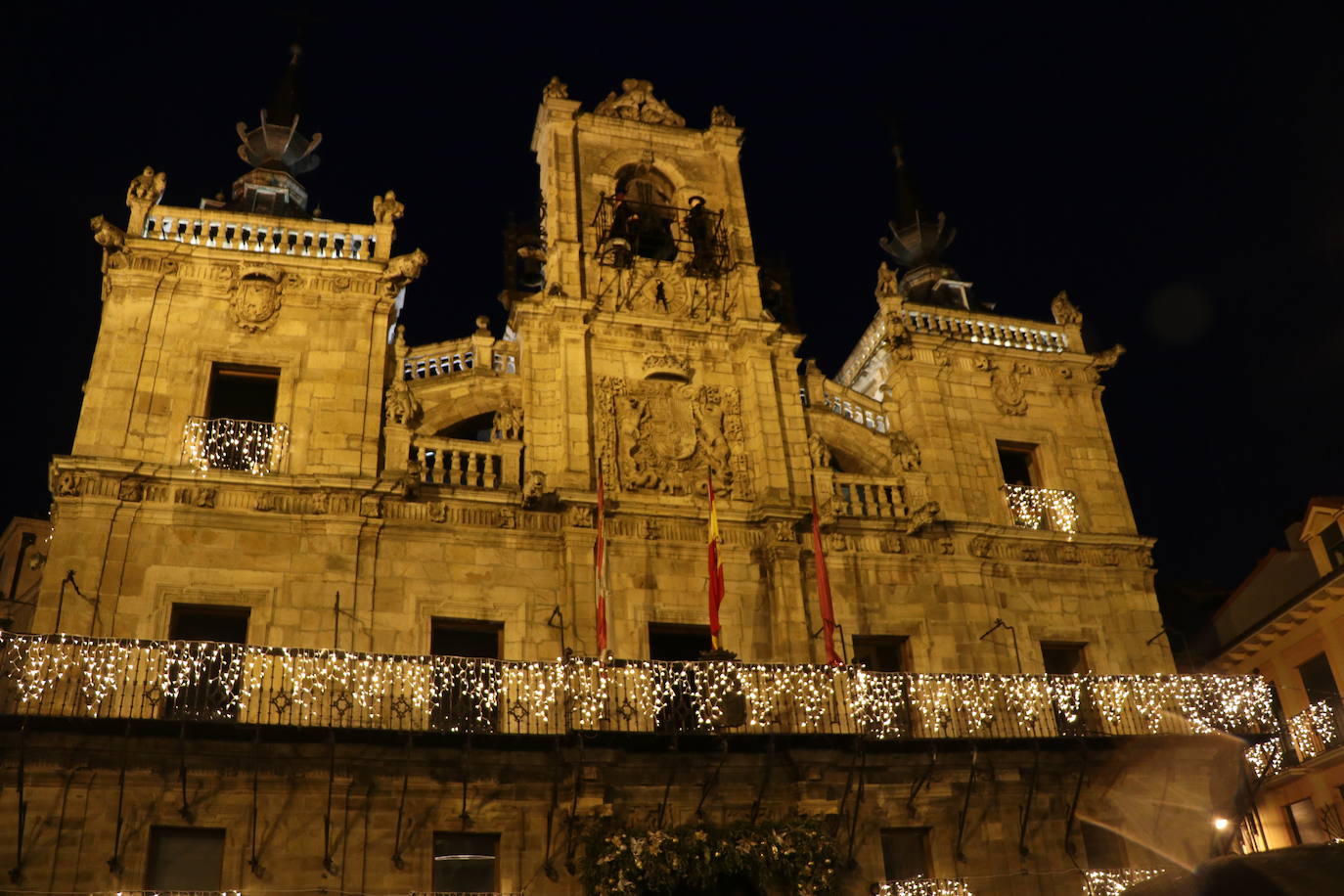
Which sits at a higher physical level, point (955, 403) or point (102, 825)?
point (955, 403)

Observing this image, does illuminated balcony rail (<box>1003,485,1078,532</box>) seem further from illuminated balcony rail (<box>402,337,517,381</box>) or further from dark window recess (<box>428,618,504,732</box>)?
dark window recess (<box>428,618,504,732</box>)

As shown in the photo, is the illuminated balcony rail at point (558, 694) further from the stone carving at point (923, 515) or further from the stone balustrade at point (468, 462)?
the stone balustrade at point (468, 462)

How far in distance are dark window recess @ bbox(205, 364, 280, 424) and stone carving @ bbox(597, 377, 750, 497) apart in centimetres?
548

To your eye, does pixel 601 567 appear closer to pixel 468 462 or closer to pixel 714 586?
pixel 714 586

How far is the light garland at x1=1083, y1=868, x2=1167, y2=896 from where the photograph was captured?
62.1ft

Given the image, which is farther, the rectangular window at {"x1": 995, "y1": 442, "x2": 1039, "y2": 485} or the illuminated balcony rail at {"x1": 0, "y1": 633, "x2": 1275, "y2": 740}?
the rectangular window at {"x1": 995, "y1": 442, "x2": 1039, "y2": 485}

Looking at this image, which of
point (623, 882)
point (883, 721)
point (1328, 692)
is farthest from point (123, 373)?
point (1328, 692)

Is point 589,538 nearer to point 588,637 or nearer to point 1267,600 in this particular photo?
point 588,637

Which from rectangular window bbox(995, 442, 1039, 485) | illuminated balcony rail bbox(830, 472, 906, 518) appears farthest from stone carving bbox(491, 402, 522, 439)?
rectangular window bbox(995, 442, 1039, 485)

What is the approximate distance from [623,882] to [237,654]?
5.99 meters

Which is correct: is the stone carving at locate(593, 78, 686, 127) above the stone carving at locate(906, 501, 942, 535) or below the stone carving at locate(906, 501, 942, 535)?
above

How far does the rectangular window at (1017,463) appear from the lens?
2378 cm

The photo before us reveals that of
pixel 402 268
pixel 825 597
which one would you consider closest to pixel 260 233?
pixel 402 268

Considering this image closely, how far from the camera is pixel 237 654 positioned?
1700 centimetres
